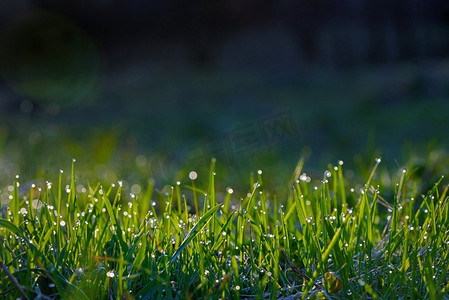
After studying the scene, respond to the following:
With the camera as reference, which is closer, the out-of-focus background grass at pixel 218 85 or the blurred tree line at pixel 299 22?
the out-of-focus background grass at pixel 218 85

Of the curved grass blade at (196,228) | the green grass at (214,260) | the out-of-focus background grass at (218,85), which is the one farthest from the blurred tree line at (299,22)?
the curved grass blade at (196,228)

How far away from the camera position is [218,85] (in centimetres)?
820

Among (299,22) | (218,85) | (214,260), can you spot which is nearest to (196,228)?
(214,260)

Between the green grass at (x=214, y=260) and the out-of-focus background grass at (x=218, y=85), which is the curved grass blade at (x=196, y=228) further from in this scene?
the out-of-focus background grass at (x=218, y=85)

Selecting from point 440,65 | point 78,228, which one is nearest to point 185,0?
point 440,65

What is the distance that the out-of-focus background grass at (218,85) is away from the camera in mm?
3877

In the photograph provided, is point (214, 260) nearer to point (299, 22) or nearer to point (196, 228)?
point (196, 228)

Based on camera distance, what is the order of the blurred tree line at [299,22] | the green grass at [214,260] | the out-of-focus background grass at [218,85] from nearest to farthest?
1. the green grass at [214,260]
2. the out-of-focus background grass at [218,85]
3. the blurred tree line at [299,22]

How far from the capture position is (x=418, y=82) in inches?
248

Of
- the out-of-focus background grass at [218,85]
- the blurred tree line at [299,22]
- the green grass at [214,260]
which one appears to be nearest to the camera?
the green grass at [214,260]

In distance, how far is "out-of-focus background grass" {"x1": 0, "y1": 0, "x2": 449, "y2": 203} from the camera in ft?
12.7

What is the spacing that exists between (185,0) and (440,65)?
151 inches

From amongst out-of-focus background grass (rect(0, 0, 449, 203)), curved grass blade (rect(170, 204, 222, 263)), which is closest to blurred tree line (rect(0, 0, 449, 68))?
out-of-focus background grass (rect(0, 0, 449, 203))

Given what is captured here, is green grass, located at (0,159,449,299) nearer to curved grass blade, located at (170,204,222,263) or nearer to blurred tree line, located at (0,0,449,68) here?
curved grass blade, located at (170,204,222,263)
